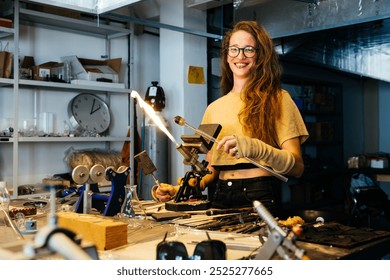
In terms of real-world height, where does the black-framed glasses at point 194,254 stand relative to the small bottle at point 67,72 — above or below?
below

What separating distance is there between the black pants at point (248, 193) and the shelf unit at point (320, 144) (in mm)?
2592

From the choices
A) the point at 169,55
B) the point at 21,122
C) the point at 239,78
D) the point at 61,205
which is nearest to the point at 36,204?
the point at 61,205

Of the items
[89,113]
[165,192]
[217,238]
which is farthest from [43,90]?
[217,238]

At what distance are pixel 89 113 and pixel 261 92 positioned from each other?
197 centimetres

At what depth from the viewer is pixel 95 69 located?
330cm

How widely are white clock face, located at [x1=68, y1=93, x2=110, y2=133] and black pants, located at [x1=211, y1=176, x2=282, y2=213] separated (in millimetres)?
1852

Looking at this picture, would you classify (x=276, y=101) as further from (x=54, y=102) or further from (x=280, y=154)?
(x=54, y=102)

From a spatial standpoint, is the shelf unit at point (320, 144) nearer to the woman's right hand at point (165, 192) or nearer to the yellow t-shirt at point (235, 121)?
the yellow t-shirt at point (235, 121)

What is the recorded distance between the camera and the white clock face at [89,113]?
10.8 ft

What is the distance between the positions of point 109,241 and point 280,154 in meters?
0.65

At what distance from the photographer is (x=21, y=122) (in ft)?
10.1

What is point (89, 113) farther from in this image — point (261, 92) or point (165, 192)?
point (261, 92)

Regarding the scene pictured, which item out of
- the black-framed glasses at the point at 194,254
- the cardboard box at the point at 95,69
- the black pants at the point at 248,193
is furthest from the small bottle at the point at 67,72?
the black-framed glasses at the point at 194,254

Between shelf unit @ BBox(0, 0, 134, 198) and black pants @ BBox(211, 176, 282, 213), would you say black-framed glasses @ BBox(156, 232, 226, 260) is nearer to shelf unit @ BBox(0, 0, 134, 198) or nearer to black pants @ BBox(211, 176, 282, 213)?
black pants @ BBox(211, 176, 282, 213)
